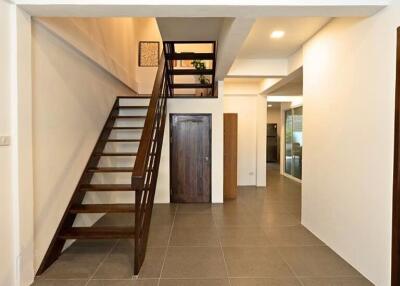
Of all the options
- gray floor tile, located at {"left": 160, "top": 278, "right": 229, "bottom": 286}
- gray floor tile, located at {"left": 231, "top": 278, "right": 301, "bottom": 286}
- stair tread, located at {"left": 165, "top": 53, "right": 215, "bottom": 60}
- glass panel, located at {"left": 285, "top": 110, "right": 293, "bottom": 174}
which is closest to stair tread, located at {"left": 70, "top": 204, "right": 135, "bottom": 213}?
gray floor tile, located at {"left": 160, "top": 278, "right": 229, "bottom": 286}

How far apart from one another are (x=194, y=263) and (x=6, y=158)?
1.98 meters

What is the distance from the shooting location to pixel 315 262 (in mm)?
2836

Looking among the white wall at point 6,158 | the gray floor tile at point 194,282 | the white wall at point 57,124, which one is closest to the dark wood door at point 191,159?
the white wall at point 57,124

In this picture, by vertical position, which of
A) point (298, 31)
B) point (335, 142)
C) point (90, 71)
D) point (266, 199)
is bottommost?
point (266, 199)

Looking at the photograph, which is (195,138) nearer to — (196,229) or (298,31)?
(196,229)

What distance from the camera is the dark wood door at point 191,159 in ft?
17.9

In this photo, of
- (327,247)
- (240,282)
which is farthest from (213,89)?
(240,282)

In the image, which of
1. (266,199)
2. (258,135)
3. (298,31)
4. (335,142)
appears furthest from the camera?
(258,135)

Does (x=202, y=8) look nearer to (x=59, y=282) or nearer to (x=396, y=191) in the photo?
(x=396, y=191)

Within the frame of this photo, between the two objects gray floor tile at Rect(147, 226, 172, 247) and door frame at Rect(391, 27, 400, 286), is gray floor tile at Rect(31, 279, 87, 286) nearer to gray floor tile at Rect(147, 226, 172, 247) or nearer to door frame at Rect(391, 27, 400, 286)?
gray floor tile at Rect(147, 226, 172, 247)

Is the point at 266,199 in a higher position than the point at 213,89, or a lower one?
lower

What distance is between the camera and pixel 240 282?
8.04 feet

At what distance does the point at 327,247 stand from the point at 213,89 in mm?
3703

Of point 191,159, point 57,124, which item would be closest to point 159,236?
point 57,124
